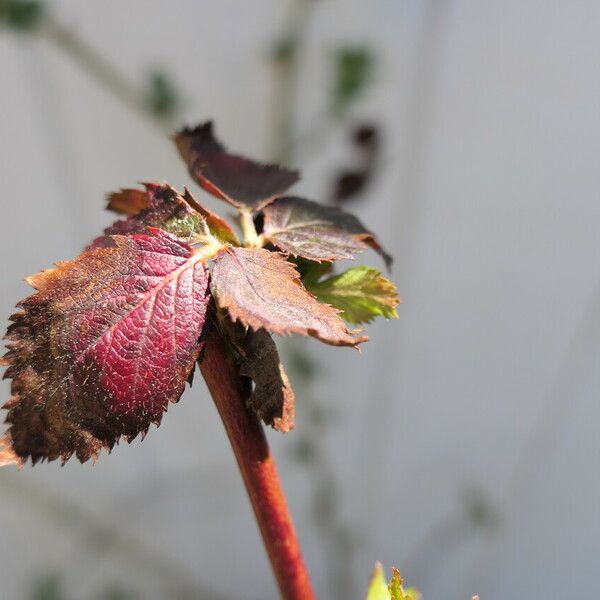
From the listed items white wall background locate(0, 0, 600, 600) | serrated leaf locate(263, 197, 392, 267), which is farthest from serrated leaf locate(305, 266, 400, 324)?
white wall background locate(0, 0, 600, 600)

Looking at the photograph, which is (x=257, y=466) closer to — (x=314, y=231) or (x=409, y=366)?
(x=314, y=231)

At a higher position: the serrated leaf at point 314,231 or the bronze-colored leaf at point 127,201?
the bronze-colored leaf at point 127,201

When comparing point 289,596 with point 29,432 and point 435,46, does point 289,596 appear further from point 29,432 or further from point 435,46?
point 435,46

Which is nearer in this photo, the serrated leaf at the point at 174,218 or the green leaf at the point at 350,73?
the serrated leaf at the point at 174,218

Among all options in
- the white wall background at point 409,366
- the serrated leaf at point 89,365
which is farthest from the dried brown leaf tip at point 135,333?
the white wall background at point 409,366

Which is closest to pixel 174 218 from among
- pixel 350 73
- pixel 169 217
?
pixel 169 217

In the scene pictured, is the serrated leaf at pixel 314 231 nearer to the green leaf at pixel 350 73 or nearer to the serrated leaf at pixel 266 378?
the serrated leaf at pixel 266 378

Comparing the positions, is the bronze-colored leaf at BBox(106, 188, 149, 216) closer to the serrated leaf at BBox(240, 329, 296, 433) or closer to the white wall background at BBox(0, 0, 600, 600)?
the serrated leaf at BBox(240, 329, 296, 433)
